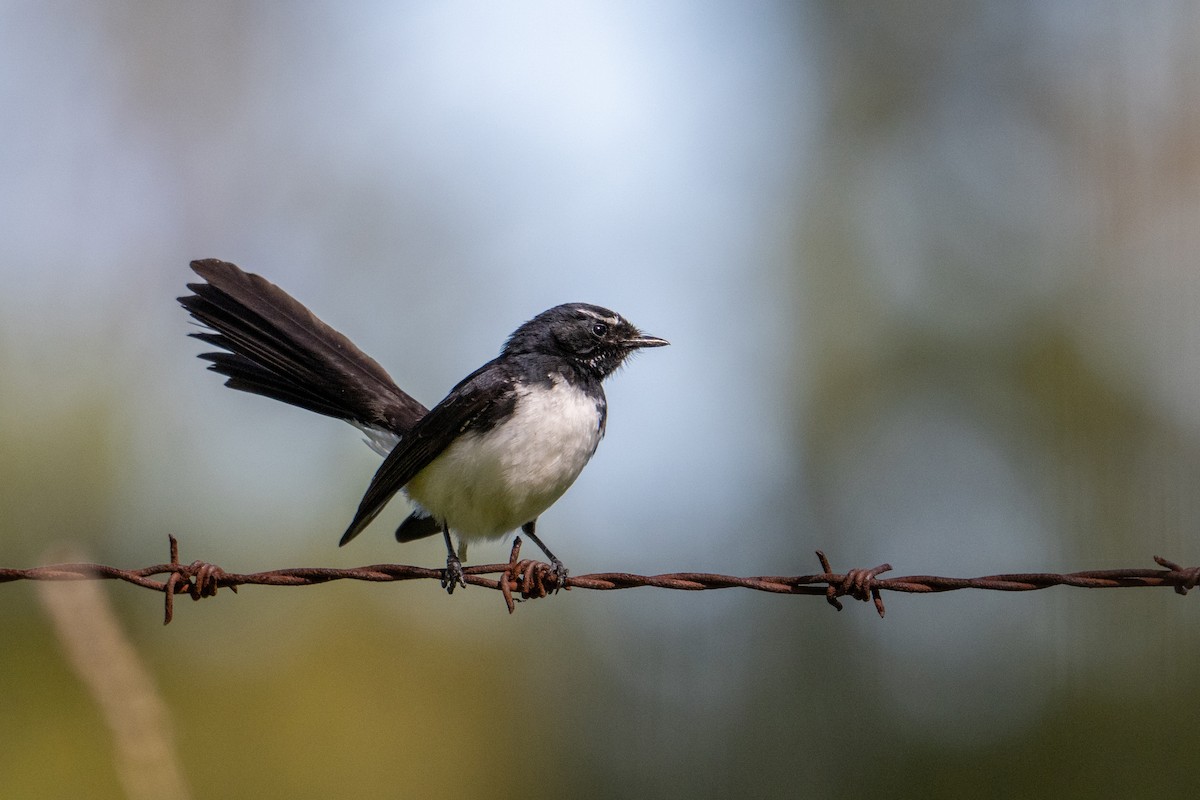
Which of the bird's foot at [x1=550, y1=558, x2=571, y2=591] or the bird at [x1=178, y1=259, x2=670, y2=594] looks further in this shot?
the bird at [x1=178, y1=259, x2=670, y2=594]

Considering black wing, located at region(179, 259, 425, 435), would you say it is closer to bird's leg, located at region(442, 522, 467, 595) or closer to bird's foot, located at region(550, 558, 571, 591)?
bird's leg, located at region(442, 522, 467, 595)

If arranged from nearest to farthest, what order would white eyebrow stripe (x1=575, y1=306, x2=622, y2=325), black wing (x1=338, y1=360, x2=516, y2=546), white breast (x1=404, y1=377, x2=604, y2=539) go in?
1. white breast (x1=404, y1=377, x2=604, y2=539)
2. black wing (x1=338, y1=360, x2=516, y2=546)
3. white eyebrow stripe (x1=575, y1=306, x2=622, y2=325)

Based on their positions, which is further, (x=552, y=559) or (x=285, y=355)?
(x=285, y=355)

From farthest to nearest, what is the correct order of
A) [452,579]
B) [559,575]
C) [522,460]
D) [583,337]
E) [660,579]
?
[583,337] → [522,460] → [452,579] → [559,575] → [660,579]

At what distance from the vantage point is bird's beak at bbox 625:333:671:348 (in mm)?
5316

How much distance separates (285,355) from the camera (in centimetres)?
517

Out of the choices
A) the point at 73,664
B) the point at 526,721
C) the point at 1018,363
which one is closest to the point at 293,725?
the point at 526,721

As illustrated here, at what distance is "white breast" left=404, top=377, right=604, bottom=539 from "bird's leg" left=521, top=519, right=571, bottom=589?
7.7 inches

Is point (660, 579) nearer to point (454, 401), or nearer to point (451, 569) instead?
point (451, 569)

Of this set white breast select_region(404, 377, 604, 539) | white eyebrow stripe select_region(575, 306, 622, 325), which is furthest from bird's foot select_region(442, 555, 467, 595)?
white eyebrow stripe select_region(575, 306, 622, 325)

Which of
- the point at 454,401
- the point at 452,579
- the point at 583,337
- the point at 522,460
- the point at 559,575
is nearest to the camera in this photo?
the point at 559,575

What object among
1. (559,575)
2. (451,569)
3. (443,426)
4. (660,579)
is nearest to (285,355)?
(443,426)

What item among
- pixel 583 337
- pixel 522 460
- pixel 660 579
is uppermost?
pixel 583 337

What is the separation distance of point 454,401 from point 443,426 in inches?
4.4
